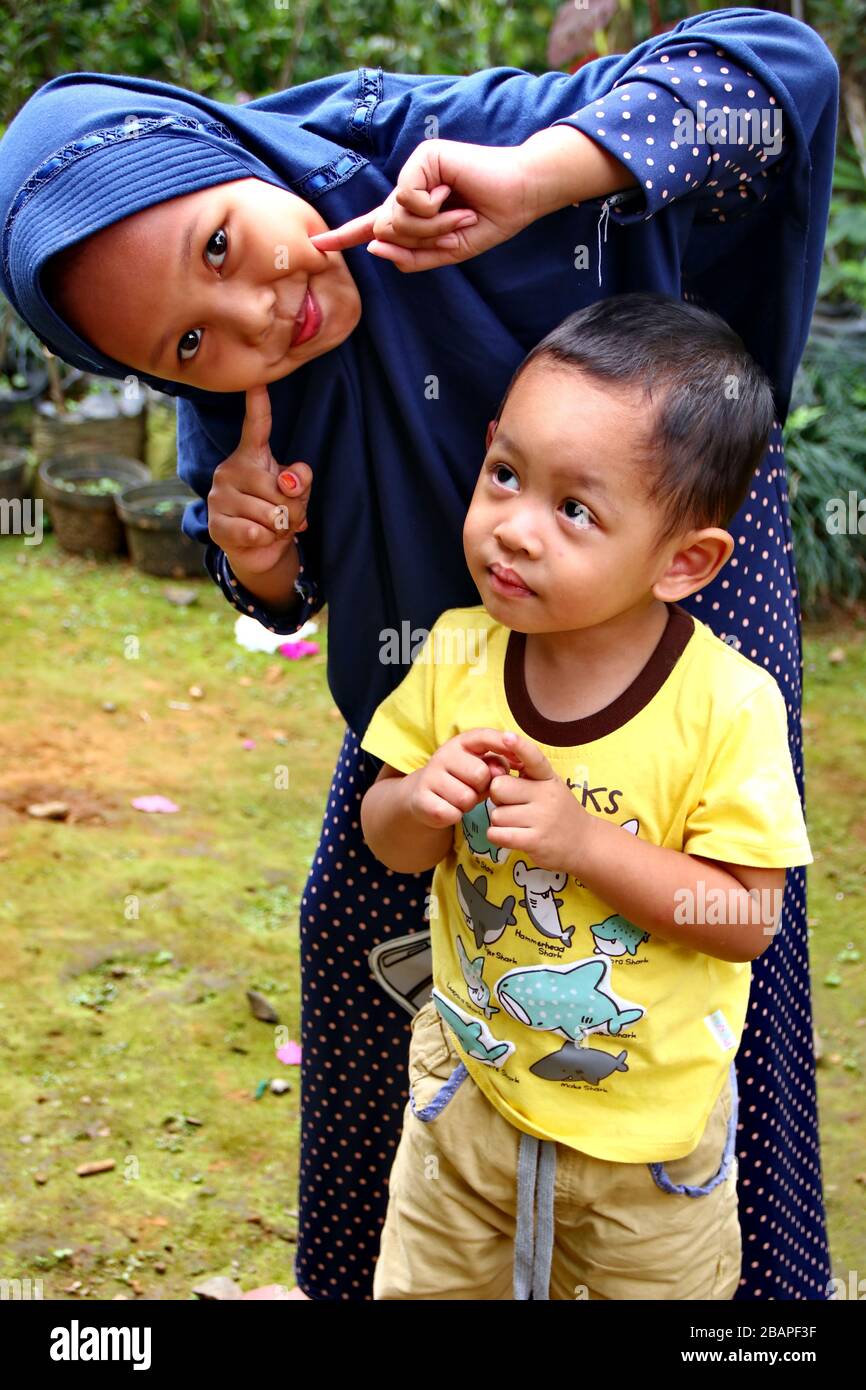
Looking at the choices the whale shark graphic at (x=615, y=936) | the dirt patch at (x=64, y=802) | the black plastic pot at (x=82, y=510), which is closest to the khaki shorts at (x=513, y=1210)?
the whale shark graphic at (x=615, y=936)

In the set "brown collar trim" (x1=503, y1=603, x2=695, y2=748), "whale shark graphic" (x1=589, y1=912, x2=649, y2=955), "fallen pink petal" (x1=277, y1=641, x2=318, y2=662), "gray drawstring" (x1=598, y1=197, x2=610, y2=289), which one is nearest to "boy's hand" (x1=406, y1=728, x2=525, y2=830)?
"brown collar trim" (x1=503, y1=603, x2=695, y2=748)

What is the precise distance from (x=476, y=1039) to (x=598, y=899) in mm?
245

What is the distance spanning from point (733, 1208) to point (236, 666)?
360 cm

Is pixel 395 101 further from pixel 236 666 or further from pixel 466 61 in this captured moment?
pixel 466 61

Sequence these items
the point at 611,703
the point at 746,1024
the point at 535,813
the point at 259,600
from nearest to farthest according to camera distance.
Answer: the point at 535,813
the point at 611,703
the point at 259,600
the point at 746,1024

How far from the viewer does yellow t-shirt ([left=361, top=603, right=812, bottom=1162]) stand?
1.58 m

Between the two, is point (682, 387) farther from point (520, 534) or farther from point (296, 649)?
point (296, 649)

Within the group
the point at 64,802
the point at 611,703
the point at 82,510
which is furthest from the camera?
the point at 82,510

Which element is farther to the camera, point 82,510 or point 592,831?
point 82,510

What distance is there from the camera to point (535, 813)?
1.50 m

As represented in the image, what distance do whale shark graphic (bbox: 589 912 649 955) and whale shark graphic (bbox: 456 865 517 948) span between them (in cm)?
10

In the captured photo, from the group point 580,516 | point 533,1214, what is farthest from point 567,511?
point 533,1214
